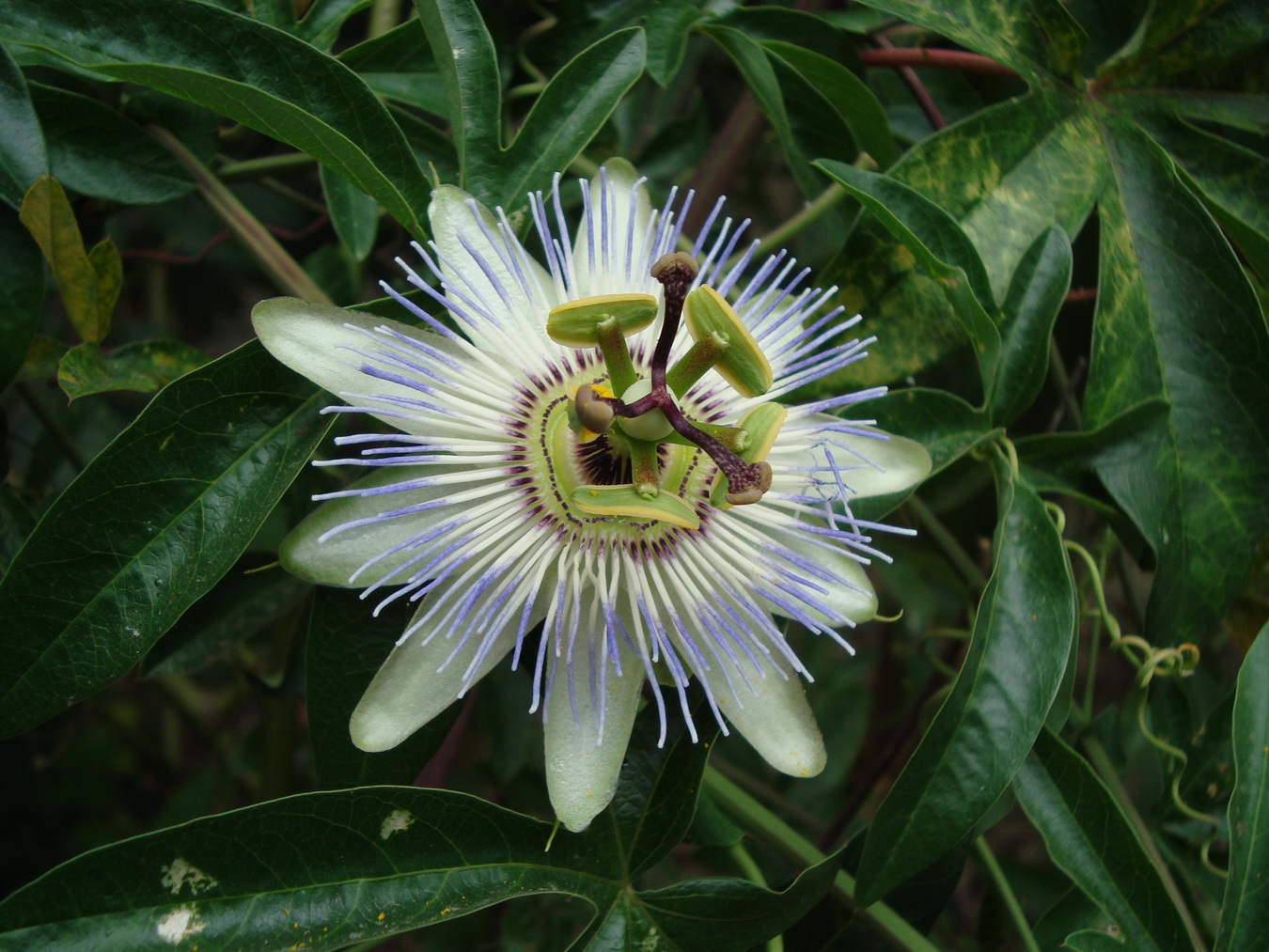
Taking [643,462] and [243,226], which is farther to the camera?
[243,226]

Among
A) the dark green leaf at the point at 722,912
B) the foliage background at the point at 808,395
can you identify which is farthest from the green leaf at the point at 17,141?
the dark green leaf at the point at 722,912

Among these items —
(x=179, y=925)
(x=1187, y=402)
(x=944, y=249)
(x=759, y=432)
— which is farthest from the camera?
(x=1187, y=402)

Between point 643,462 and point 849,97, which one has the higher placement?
point 849,97

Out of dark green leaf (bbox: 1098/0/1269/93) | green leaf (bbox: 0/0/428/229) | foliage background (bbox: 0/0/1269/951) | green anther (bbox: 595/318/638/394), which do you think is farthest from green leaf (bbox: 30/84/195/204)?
dark green leaf (bbox: 1098/0/1269/93)

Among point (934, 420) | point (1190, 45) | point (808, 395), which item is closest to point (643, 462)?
point (808, 395)

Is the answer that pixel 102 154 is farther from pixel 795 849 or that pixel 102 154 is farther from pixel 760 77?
pixel 795 849

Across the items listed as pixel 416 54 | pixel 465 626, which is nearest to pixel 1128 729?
pixel 465 626

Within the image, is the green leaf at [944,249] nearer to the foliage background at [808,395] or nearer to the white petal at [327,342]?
the foliage background at [808,395]
